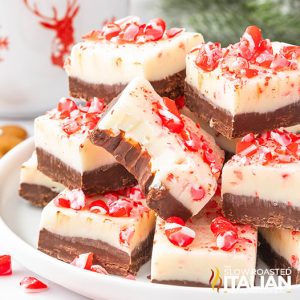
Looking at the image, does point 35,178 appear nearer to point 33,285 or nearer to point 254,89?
point 33,285

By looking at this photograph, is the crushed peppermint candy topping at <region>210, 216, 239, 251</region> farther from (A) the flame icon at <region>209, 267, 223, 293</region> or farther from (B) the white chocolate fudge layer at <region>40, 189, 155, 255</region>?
(B) the white chocolate fudge layer at <region>40, 189, 155, 255</region>

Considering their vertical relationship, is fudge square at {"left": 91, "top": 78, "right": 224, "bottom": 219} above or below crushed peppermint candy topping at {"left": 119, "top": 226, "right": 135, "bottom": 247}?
above

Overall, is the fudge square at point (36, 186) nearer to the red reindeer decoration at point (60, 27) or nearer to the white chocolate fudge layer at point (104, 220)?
the white chocolate fudge layer at point (104, 220)

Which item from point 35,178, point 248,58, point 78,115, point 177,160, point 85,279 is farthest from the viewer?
point 35,178

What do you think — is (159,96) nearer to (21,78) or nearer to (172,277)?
(172,277)

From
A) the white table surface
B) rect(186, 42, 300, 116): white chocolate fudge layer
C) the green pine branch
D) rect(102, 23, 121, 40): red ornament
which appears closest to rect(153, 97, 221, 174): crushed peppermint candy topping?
rect(186, 42, 300, 116): white chocolate fudge layer

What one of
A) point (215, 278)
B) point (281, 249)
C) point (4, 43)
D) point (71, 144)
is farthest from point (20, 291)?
point (4, 43)

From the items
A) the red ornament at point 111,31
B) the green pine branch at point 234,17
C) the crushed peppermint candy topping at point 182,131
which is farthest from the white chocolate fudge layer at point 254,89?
the green pine branch at point 234,17
